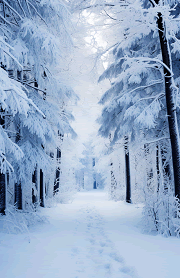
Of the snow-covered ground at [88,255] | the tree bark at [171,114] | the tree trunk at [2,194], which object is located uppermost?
the tree bark at [171,114]

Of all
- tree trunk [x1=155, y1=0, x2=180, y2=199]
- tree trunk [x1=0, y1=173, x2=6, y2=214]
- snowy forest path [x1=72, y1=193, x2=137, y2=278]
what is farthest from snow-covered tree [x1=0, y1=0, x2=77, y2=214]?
tree trunk [x1=155, y1=0, x2=180, y2=199]

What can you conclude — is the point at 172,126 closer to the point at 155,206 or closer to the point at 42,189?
the point at 155,206

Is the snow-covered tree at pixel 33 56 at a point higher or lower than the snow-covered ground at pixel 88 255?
higher

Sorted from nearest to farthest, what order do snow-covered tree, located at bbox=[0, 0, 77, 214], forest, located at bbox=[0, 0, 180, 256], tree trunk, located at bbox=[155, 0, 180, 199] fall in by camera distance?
1. forest, located at bbox=[0, 0, 180, 256]
2. snow-covered tree, located at bbox=[0, 0, 77, 214]
3. tree trunk, located at bbox=[155, 0, 180, 199]

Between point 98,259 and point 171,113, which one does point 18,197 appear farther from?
point 171,113

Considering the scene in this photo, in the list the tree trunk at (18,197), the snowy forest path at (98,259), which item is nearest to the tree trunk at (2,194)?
the tree trunk at (18,197)

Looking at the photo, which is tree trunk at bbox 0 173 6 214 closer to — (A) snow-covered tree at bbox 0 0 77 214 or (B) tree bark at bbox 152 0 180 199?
(A) snow-covered tree at bbox 0 0 77 214

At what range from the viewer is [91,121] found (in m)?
18.9

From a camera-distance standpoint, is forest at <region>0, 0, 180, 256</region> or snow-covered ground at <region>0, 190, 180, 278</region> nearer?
snow-covered ground at <region>0, 190, 180, 278</region>

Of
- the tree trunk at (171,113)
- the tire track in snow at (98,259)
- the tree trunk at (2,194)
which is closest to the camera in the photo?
the tire track in snow at (98,259)

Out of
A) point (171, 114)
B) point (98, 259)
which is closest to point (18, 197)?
point (98, 259)

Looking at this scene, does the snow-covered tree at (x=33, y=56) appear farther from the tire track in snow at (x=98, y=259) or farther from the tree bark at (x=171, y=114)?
the tree bark at (x=171, y=114)

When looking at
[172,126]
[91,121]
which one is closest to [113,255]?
[172,126]

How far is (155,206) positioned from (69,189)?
501 inches
